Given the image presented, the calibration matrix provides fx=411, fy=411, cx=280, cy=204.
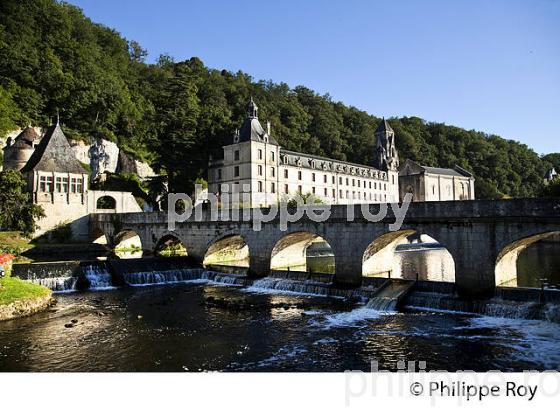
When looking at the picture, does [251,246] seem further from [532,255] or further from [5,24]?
[5,24]

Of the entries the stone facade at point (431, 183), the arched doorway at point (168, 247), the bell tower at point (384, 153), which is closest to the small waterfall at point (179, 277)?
the arched doorway at point (168, 247)

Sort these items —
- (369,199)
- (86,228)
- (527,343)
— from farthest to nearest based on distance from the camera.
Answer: (369,199) < (86,228) < (527,343)

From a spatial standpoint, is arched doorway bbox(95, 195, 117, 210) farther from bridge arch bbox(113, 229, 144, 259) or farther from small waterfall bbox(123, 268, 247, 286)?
small waterfall bbox(123, 268, 247, 286)

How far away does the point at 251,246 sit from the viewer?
3353 centimetres

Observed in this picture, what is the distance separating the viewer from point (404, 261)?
4288cm

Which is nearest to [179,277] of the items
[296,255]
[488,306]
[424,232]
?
[296,255]

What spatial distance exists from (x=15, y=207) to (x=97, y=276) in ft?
59.5

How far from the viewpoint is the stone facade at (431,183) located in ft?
305

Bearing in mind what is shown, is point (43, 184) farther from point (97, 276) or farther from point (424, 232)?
point (424, 232)

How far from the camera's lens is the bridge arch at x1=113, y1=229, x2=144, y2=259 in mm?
47625

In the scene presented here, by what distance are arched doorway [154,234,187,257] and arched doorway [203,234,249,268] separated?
472cm

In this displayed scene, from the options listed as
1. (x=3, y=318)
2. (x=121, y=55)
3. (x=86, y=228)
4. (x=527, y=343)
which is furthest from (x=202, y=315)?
(x=121, y=55)

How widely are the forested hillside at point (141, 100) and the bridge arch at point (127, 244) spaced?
719 inches
